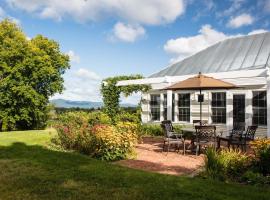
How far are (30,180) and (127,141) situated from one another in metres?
3.78

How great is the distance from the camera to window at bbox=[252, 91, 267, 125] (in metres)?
15.7

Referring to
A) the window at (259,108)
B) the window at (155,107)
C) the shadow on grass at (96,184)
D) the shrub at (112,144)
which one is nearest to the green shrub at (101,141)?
the shrub at (112,144)

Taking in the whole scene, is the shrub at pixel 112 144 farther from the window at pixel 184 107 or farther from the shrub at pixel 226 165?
the window at pixel 184 107

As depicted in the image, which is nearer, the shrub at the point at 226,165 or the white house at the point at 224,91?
the shrub at the point at 226,165

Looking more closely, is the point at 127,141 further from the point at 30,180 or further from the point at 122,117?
the point at 122,117

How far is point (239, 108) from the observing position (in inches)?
655

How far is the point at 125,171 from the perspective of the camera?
752cm

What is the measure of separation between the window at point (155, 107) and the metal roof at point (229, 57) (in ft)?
6.38

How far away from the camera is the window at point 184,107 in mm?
19047

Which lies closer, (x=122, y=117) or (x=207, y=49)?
(x=122, y=117)

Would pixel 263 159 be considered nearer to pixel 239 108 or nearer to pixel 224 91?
pixel 239 108

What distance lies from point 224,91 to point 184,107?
2.76 metres

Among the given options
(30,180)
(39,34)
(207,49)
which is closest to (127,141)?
(30,180)

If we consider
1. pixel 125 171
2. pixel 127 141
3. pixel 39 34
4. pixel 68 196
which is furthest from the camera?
pixel 39 34
